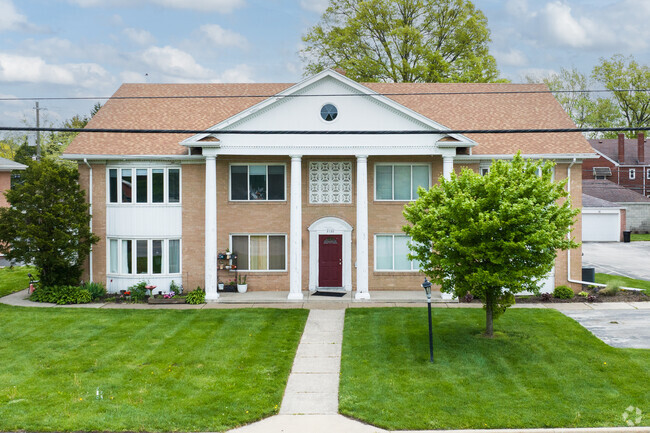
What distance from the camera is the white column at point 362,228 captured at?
2352cm

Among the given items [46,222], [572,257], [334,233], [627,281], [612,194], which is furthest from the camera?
[612,194]

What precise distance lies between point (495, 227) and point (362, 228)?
9233mm

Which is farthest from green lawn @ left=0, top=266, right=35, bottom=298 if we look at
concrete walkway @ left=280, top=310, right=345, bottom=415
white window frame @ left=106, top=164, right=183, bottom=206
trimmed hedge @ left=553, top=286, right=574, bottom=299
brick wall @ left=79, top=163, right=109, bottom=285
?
trimmed hedge @ left=553, top=286, right=574, bottom=299

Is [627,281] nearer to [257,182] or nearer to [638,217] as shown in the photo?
[257,182]

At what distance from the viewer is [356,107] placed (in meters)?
23.3

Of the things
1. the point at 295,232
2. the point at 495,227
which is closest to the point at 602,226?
the point at 295,232

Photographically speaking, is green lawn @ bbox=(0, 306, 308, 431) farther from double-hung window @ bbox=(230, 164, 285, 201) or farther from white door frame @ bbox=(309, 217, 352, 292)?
double-hung window @ bbox=(230, 164, 285, 201)

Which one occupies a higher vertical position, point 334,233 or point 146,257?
point 334,233

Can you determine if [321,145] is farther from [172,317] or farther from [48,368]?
[48,368]

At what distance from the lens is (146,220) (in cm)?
2464

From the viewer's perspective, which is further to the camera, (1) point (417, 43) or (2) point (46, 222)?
(1) point (417, 43)

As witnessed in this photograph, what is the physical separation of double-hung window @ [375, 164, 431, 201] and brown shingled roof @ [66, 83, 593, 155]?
2452mm

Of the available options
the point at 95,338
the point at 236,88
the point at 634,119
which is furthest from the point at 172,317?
the point at 634,119

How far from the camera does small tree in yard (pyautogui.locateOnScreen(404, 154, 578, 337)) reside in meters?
14.9
